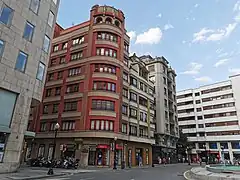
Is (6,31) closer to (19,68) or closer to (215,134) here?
(19,68)

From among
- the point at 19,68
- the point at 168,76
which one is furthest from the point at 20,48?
the point at 168,76

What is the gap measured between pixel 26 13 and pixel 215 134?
7101cm

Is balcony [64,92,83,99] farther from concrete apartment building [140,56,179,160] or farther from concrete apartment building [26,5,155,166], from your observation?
concrete apartment building [140,56,179,160]

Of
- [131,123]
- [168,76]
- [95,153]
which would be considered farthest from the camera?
[168,76]

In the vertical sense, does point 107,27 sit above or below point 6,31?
above

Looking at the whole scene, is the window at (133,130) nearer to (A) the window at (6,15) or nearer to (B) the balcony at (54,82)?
(B) the balcony at (54,82)

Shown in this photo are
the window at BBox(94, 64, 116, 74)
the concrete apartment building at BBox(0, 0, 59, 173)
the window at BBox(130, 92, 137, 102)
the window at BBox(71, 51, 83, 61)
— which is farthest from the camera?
the window at BBox(130, 92, 137, 102)

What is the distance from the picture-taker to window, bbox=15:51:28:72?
2069cm

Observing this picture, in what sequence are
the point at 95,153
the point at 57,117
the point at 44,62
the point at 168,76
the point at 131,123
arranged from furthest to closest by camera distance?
1. the point at 168,76
2. the point at 131,123
3. the point at 57,117
4. the point at 95,153
5. the point at 44,62

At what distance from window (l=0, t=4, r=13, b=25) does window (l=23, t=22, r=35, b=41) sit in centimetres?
201

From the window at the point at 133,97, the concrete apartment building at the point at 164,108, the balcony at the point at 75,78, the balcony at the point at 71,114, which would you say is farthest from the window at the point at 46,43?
the concrete apartment building at the point at 164,108

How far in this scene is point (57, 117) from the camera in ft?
124

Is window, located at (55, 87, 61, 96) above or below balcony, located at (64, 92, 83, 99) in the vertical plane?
above

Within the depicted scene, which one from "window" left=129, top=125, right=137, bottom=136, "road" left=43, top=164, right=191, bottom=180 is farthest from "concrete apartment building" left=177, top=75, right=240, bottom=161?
"road" left=43, top=164, right=191, bottom=180
